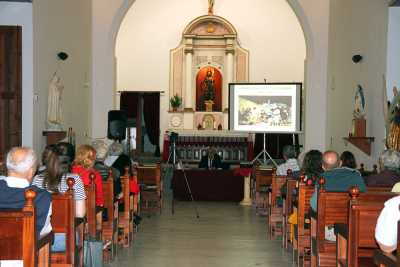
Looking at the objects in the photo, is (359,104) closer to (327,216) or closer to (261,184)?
(261,184)

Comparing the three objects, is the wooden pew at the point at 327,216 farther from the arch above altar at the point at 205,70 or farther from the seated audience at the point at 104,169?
the arch above altar at the point at 205,70

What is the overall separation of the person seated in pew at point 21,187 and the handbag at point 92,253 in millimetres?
1489

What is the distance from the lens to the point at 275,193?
328 inches

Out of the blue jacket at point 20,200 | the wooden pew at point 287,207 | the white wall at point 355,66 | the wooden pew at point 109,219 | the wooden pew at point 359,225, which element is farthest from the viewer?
the white wall at point 355,66

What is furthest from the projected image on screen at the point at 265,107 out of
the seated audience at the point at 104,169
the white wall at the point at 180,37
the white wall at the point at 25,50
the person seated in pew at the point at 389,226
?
the person seated in pew at the point at 389,226

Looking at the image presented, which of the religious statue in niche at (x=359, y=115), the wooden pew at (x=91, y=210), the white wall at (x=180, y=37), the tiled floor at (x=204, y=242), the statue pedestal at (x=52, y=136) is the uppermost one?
the white wall at (x=180, y=37)

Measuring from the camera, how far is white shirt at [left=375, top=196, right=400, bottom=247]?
3.15m

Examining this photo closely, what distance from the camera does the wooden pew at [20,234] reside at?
10.7ft

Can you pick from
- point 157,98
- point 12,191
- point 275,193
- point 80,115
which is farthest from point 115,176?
point 157,98

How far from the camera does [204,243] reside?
745cm

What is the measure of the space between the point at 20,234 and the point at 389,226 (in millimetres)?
1891

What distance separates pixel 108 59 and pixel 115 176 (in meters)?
5.96

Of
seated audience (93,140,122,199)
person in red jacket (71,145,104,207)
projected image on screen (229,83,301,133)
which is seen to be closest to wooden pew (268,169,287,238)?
seated audience (93,140,122,199)

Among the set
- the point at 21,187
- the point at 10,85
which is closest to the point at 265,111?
the point at 10,85
